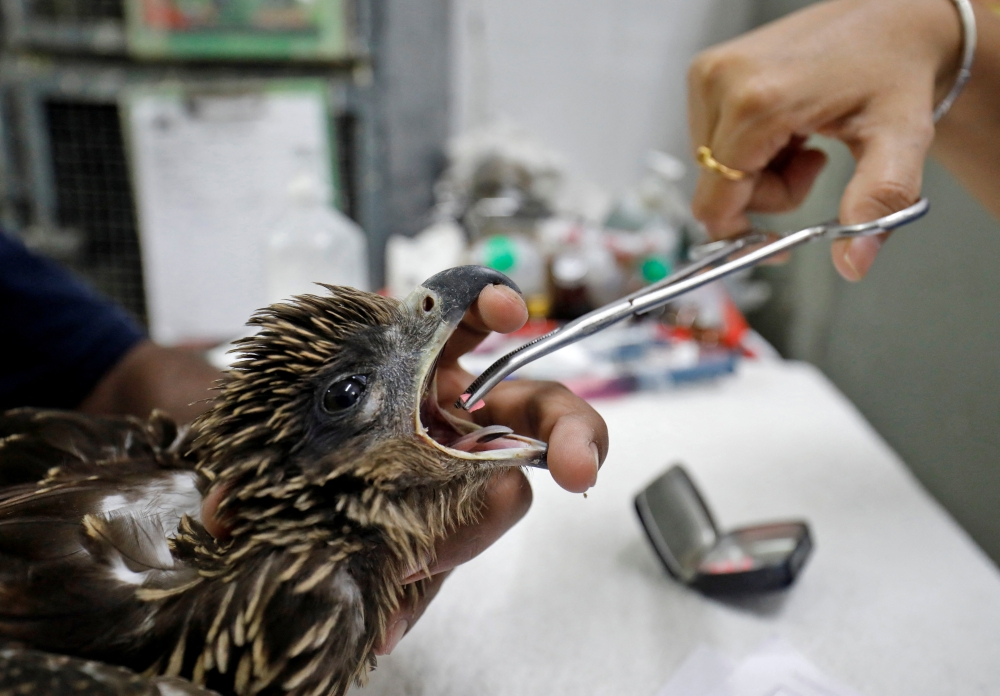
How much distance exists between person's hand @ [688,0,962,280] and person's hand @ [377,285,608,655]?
0.43 metres

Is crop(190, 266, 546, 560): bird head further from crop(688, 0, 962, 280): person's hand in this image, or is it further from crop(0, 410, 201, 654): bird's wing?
crop(688, 0, 962, 280): person's hand

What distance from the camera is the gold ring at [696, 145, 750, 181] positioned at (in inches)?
39.8

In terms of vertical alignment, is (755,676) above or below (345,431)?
below

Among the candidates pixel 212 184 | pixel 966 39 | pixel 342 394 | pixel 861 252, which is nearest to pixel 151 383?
pixel 342 394

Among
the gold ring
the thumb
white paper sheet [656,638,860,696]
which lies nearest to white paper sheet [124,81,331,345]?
the gold ring

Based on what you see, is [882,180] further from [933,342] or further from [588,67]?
[588,67]

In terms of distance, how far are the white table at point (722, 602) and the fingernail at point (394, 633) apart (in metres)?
0.12

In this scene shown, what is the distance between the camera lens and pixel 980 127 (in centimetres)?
97

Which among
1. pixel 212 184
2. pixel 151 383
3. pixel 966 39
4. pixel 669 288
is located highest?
pixel 966 39

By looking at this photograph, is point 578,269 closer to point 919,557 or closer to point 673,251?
point 673,251

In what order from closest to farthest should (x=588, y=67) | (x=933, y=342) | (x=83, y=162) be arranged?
(x=933, y=342)
(x=83, y=162)
(x=588, y=67)

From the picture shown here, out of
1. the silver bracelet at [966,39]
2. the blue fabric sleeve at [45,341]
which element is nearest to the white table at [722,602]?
the silver bracelet at [966,39]

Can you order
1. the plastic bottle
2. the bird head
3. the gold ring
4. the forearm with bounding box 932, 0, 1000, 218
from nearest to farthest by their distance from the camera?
1. the bird head
2. the forearm with bounding box 932, 0, 1000, 218
3. the gold ring
4. the plastic bottle

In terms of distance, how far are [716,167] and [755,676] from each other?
0.69 metres
